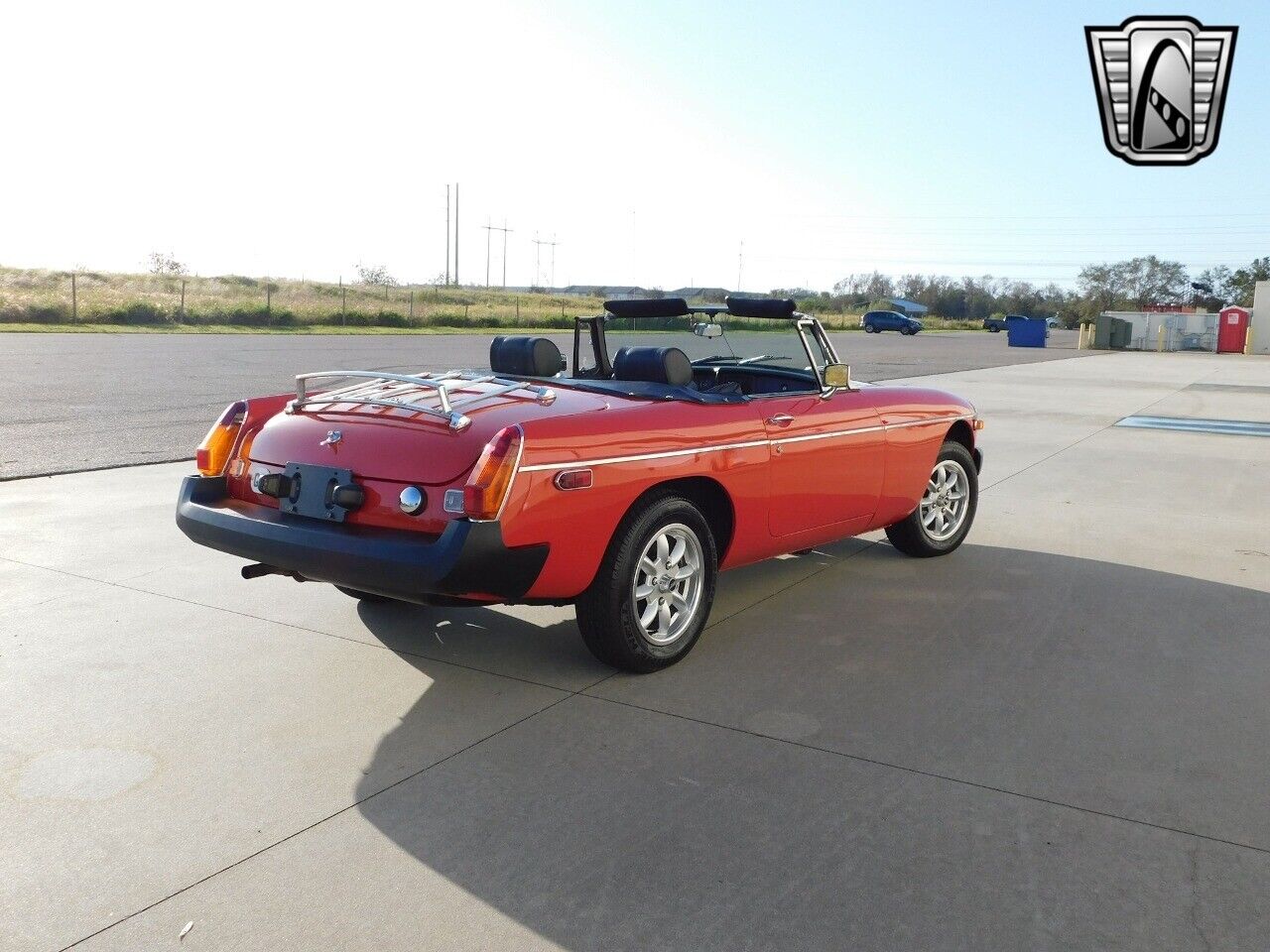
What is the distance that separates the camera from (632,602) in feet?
14.3

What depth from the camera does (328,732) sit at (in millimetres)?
3855

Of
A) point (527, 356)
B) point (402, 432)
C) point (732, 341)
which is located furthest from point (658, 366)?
point (402, 432)

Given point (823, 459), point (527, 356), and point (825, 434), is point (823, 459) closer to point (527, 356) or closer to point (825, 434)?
point (825, 434)

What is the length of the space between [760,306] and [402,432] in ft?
6.67

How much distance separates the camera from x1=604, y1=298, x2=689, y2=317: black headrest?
18.3 ft

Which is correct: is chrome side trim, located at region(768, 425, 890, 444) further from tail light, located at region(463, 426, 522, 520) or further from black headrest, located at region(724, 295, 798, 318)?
tail light, located at region(463, 426, 522, 520)

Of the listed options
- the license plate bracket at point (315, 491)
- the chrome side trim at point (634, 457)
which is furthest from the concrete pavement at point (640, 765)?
the chrome side trim at point (634, 457)

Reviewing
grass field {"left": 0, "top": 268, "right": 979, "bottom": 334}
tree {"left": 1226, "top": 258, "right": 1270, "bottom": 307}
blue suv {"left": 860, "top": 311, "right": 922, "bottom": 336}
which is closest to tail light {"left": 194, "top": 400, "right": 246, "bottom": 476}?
grass field {"left": 0, "top": 268, "right": 979, "bottom": 334}

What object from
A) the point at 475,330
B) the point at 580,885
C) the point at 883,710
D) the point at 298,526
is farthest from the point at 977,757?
the point at 475,330

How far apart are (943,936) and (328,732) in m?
2.11

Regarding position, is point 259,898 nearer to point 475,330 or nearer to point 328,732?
point 328,732

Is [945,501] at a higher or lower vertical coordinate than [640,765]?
higher

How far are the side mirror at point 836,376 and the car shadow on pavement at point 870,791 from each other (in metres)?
1.12

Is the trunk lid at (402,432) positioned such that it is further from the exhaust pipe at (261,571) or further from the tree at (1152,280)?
the tree at (1152,280)
